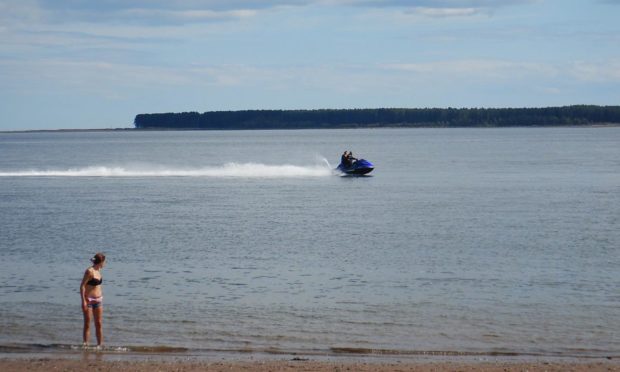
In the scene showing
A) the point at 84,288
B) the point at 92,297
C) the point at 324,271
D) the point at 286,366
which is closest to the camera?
the point at 286,366

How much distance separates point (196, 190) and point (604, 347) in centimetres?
4177

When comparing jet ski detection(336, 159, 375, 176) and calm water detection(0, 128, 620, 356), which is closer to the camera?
calm water detection(0, 128, 620, 356)

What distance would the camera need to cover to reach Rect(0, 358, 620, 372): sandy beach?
15.2m

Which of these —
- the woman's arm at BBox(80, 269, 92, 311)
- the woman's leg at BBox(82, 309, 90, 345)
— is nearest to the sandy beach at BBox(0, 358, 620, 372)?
the woman's leg at BBox(82, 309, 90, 345)

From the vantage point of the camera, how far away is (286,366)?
15.5 m

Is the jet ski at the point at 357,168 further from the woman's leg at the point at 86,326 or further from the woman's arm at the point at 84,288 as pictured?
the woman's arm at the point at 84,288

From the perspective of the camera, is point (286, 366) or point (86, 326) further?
point (86, 326)

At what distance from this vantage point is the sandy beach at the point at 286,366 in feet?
49.8

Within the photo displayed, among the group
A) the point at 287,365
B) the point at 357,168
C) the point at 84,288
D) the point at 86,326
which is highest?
the point at 84,288

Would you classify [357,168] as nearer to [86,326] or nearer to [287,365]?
[86,326]

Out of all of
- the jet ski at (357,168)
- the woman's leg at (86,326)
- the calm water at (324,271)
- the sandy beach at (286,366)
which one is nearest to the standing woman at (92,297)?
the woman's leg at (86,326)

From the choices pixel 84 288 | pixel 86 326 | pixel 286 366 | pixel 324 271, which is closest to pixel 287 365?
pixel 286 366

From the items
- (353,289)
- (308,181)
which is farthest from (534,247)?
(308,181)

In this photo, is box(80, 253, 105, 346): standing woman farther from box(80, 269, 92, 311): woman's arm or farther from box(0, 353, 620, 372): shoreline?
box(0, 353, 620, 372): shoreline
